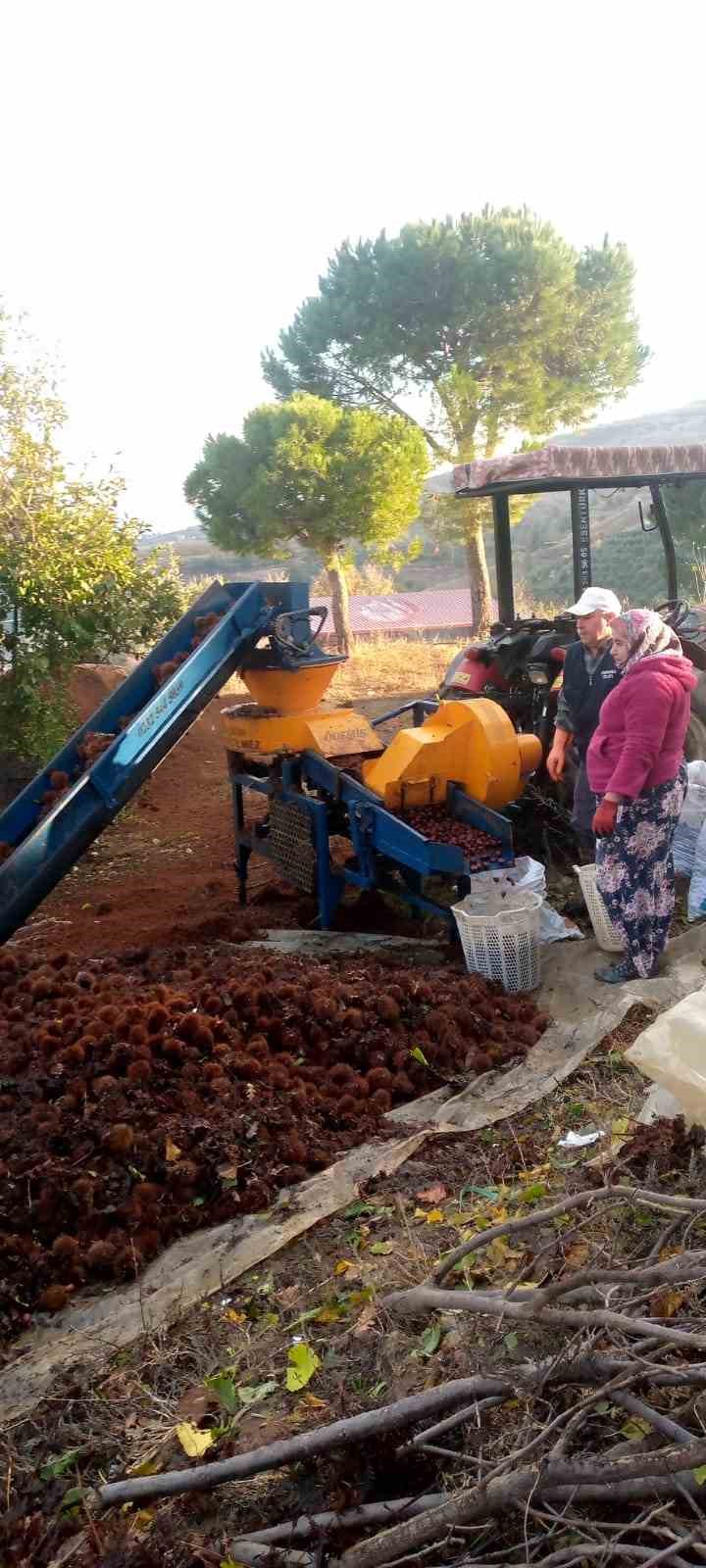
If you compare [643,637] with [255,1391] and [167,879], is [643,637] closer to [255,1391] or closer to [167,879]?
[255,1391]

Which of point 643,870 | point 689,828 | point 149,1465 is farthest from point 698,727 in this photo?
point 149,1465

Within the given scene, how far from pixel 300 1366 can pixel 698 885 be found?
375 centimetres

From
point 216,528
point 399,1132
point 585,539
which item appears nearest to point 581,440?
point 216,528

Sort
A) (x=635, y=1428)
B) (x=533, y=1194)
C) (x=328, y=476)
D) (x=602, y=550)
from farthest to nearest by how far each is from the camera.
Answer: (x=602, y=550)
(x=328, y=476)
(x=533, y=1194)
(x=635, y=1428)

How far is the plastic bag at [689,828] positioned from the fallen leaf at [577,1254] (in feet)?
12.2

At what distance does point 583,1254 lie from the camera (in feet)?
8.37

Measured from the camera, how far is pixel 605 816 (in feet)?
15.6

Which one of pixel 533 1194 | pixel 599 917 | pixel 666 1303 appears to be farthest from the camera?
pixel 599 917

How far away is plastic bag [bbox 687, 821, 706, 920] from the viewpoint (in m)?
5.67

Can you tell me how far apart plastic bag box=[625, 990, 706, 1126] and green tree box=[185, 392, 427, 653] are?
56.6ft

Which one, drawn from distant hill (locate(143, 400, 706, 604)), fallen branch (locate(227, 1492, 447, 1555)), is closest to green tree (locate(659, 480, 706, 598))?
distant hill (locate(143, 400, 706, 604))

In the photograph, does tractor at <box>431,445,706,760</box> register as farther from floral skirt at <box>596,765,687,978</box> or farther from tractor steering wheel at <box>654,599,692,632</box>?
floral skirt at <box>596,765,687,978</box>

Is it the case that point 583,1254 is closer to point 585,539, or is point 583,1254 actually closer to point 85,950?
point 85,950

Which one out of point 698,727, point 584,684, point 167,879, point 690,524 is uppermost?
point 690,524
